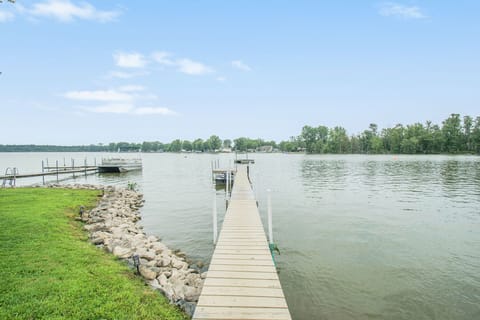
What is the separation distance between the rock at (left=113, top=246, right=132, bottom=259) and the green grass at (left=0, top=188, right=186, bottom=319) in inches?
8.7

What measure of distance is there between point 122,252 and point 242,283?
370 centimetres

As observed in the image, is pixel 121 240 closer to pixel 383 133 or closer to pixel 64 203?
pixel 64 203

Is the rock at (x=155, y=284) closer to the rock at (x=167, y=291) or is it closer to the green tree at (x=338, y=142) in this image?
the rock at (x=167, y=291)

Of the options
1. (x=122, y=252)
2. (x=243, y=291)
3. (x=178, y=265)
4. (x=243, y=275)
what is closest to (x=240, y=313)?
(x=243, y=291)

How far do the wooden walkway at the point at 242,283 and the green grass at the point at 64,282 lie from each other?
754mm

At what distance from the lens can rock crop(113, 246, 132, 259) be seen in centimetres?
639

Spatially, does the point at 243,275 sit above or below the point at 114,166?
below

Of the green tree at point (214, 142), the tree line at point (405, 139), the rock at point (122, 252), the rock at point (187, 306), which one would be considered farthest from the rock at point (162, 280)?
the green tree at point (214, 142)

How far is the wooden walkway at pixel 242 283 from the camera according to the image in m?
3.68

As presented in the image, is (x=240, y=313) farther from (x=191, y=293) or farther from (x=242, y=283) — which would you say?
(x=191, y=293)

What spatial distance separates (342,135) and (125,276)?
398 ft

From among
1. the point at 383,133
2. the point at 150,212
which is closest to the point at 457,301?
the point at 150,212

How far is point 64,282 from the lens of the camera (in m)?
4.50

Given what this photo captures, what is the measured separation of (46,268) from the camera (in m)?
4.99
